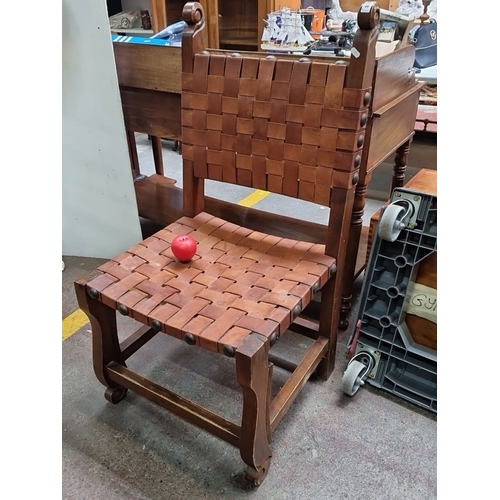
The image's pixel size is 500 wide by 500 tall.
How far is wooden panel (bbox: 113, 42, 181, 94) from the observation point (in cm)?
148

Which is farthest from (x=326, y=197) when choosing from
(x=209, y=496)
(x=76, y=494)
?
(x=76, y=494)

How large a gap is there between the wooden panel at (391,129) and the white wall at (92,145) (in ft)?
2.86

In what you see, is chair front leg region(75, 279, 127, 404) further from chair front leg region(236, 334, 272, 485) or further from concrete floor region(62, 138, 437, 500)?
chair front leg region(236, 334, 272, 485)

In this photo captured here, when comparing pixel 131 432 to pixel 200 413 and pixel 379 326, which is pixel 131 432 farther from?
pixel 379 326

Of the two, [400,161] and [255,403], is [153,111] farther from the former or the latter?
[255,403]

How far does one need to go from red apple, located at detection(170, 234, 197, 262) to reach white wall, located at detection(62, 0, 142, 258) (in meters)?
0.68

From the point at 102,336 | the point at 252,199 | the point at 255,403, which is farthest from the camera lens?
the point at 252,199

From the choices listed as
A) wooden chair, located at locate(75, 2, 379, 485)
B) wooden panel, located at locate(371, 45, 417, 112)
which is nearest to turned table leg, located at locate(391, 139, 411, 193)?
wooden panel, located at locate(371, 45, 417, 112)

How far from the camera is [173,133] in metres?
1.61

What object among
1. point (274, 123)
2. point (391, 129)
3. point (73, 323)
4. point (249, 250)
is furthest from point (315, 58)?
point (73, 323)

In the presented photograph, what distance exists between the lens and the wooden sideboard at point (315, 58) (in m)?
1.19

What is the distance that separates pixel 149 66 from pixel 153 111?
0.50ft

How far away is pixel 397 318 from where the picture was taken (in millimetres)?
1210

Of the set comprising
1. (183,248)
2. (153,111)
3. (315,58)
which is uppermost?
(315,58)
